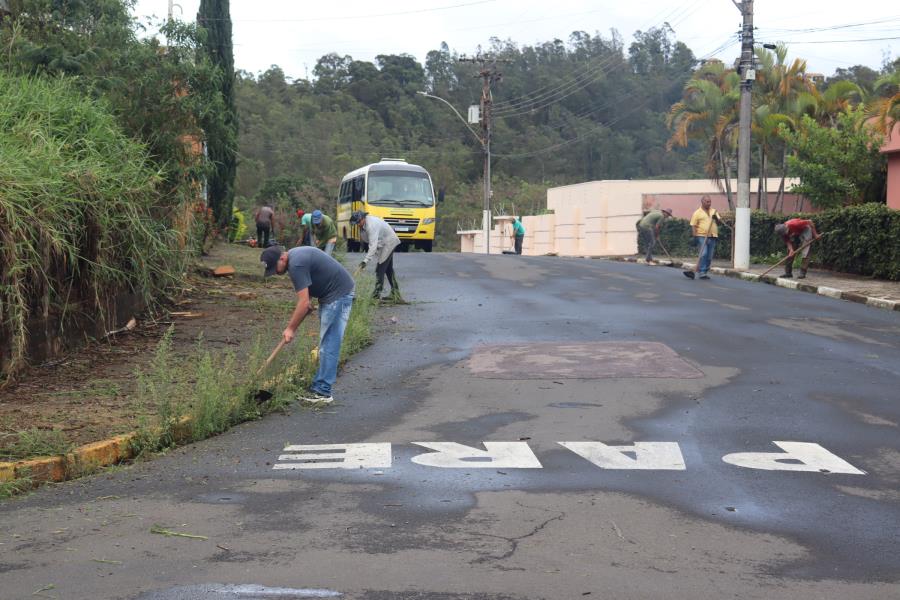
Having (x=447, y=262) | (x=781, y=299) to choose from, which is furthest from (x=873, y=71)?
(x=781, y=299)

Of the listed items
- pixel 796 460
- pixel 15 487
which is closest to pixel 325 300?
pixel 15 487

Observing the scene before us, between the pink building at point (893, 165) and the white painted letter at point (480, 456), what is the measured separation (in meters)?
21.5

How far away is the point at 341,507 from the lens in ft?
20.1

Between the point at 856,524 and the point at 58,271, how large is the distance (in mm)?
8600

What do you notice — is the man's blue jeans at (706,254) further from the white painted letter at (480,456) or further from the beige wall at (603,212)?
the beige wall at (603,212)

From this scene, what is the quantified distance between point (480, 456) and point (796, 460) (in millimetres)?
2214

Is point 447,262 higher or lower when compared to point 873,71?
lower

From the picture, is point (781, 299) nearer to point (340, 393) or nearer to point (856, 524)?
point (340, 393)

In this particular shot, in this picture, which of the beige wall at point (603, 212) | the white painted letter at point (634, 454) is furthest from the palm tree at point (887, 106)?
the white painted letter at point (634, 454)

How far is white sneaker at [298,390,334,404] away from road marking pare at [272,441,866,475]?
1.58m

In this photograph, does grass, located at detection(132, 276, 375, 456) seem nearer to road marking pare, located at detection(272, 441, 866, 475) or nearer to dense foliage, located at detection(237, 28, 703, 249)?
road marking pare, located at detection(272, 441, 866, 475)

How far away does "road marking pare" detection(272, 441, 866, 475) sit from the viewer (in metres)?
7.23

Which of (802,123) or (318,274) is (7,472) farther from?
(802,123)

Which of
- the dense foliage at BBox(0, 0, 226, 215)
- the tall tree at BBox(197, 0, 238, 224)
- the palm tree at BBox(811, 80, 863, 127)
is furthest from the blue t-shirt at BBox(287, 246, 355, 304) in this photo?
the palm tree at BBox(811, 80, 863, 127)
